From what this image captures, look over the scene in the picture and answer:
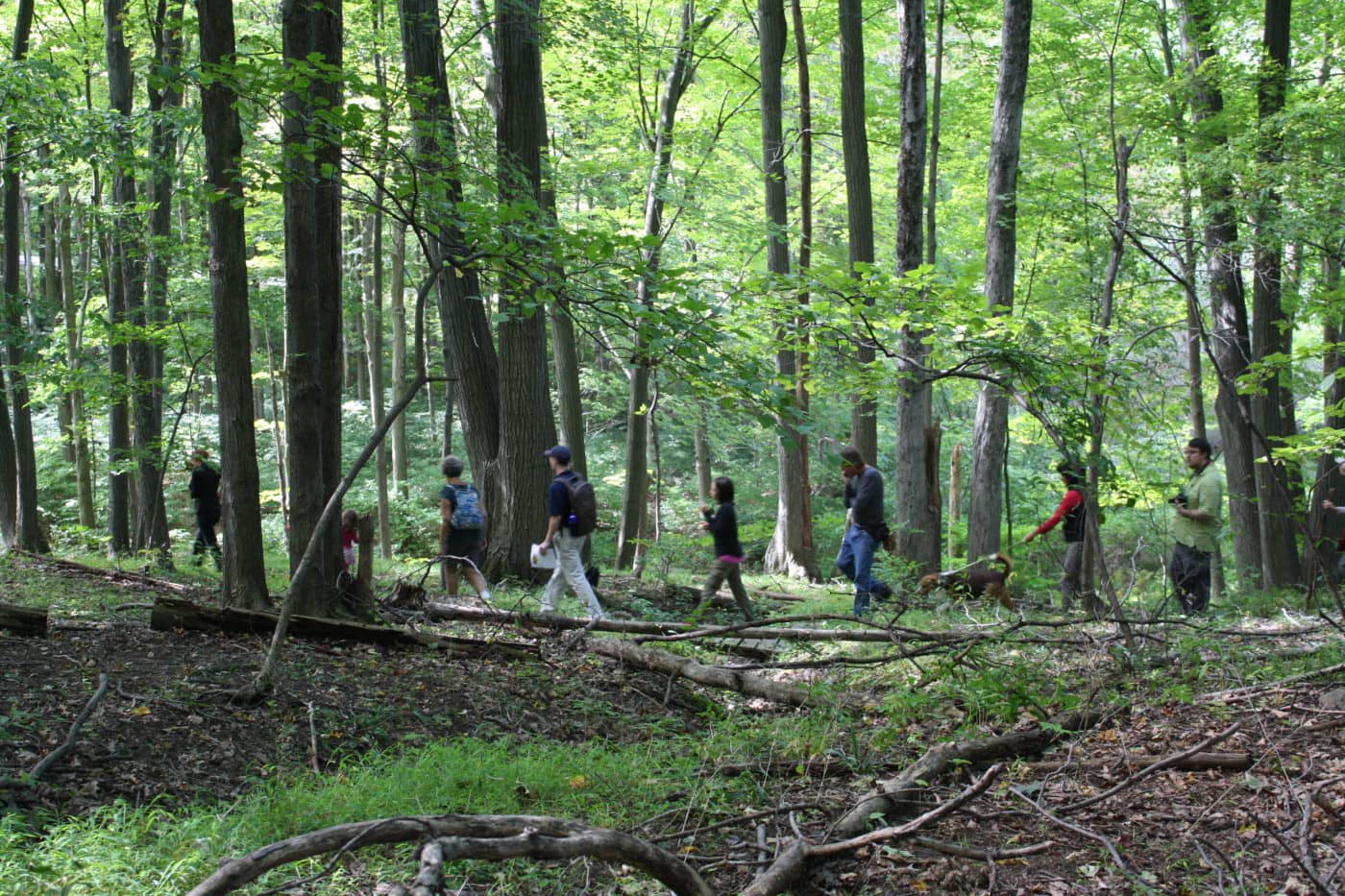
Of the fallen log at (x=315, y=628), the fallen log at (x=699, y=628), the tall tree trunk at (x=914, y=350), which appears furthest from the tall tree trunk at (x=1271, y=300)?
the fallen log at (x=315, y=628)

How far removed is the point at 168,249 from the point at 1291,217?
13663mm

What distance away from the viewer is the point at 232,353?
712cm

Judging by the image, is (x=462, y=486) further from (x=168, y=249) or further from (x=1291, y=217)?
(x=1291, y=217)

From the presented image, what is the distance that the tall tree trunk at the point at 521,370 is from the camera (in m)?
11.5

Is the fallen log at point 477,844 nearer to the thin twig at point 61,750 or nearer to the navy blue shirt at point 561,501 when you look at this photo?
the thin twig at point 61,750

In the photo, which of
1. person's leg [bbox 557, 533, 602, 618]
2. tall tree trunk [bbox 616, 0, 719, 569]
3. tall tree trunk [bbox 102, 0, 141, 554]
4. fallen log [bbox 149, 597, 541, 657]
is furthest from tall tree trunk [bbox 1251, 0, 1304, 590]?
tall tree trunk [bbox 102, 0, 141, 554]

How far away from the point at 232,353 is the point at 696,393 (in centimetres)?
380

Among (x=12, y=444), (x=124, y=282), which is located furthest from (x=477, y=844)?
(x=124, y=282)

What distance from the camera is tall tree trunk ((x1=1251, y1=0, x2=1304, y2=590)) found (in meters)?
11.7

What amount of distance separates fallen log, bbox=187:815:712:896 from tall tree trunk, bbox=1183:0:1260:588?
12.1 metres

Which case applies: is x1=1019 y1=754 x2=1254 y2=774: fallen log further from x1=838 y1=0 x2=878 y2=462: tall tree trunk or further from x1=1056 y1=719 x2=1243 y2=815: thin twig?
x1=838 y1=0 x2=878 y2=462: tall tree trunk

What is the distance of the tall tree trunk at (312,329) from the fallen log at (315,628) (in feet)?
1.01

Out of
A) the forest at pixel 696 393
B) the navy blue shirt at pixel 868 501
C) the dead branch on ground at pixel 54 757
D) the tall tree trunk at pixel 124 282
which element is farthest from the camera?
the tall tree trunk at pixel 124 282

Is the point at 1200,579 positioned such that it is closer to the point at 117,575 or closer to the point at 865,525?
the point at 865,525
